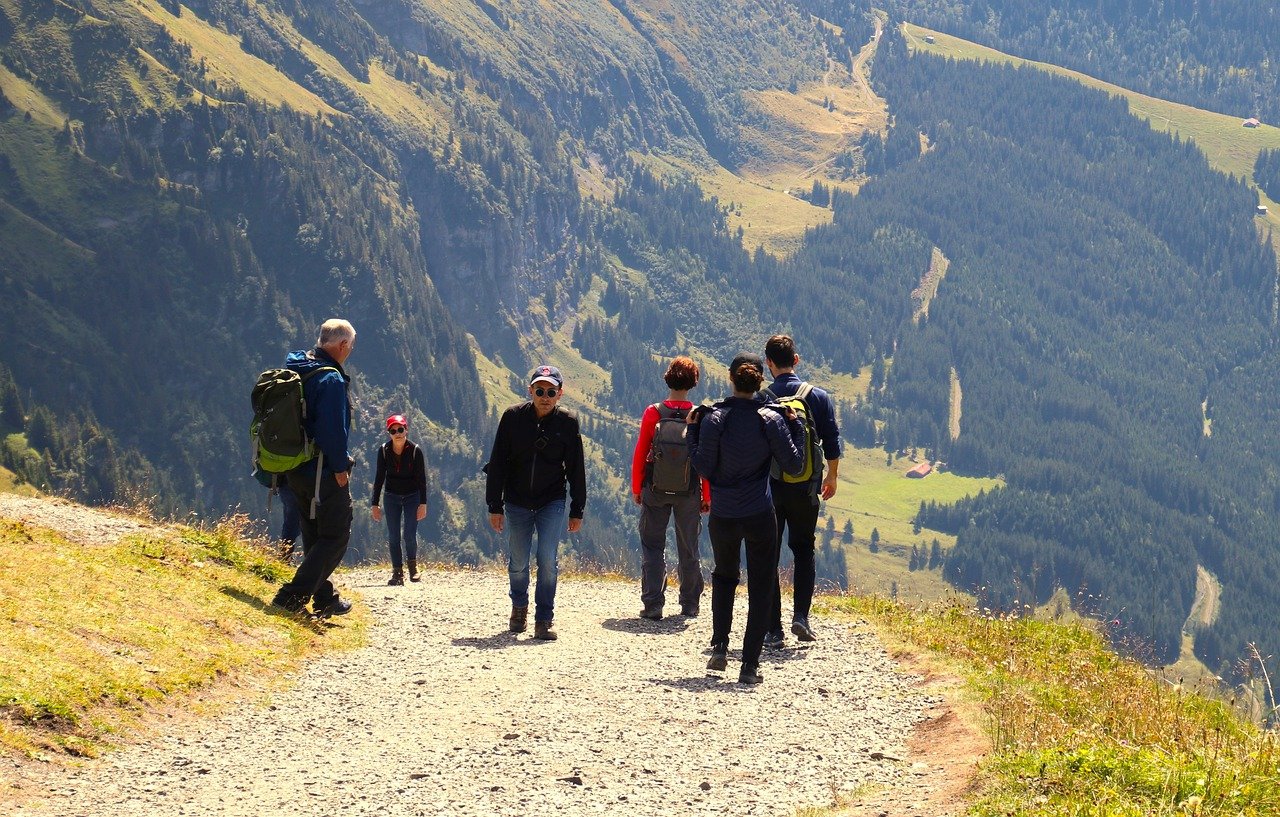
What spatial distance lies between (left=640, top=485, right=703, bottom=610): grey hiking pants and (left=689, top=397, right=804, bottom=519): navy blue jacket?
4148 millimetres

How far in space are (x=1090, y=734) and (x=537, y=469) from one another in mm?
7481

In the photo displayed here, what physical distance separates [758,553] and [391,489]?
11.2m

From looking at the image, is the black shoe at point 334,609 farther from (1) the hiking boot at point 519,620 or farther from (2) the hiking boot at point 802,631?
(2) the hiking boot at point 802,631

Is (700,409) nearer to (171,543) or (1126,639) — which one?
(1126,639)

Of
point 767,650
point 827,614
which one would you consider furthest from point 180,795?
point 827,614

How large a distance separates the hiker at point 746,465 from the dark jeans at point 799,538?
456 mm

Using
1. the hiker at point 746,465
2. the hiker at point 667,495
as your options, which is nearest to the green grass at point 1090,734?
the hiker at point 746,465

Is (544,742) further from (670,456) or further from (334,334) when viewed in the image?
(670,456)

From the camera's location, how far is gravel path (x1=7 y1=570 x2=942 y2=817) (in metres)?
10.2

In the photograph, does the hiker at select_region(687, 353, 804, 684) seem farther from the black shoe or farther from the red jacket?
the black shoe

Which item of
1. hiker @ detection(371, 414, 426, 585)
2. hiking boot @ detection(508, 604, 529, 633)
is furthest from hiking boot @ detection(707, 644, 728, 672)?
hiker @ detection(371, 414, 426, 585)

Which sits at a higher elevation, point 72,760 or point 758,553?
point 758,553

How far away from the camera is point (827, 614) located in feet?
66.0

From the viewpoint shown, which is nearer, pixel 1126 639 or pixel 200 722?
pixel 200 722
